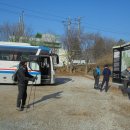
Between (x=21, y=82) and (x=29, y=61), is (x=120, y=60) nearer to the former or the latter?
(x=29, y=61)

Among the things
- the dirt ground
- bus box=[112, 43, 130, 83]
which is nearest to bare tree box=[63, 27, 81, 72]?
bus box=[112, 43, 130, 83]

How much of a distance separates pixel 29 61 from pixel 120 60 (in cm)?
699

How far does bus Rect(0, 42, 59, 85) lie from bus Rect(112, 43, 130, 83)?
487 cm

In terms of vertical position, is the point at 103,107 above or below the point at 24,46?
below

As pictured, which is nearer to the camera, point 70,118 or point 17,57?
point 70,118

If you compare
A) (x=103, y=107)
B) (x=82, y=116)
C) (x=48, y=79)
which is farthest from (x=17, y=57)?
(x=82, y=116)

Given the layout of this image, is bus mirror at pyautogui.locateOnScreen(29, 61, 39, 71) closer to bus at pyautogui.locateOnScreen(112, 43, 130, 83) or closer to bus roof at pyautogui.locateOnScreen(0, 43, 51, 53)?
bus roof at pyautogui.locateOnScreen(0, 43, 51, 53)

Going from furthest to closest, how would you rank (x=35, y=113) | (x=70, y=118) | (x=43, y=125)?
(x=35, y=113), (x=70, y=118), (x=43, y=125)

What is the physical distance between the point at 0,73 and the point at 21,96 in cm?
1199

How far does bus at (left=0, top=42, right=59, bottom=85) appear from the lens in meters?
23.4

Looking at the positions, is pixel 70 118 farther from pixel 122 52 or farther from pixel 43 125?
pixel 122 52

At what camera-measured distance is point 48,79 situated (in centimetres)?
2381

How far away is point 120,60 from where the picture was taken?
81.2 ft

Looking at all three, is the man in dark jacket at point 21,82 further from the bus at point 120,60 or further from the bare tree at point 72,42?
the bare tree at point 72,42
